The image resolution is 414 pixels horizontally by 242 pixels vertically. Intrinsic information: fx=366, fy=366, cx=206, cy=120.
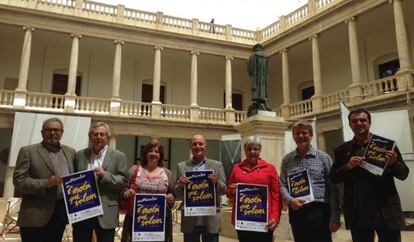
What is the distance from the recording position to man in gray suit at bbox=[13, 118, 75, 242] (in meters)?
3.01

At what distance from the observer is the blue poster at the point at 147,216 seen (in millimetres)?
3270

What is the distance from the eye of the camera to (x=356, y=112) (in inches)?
119

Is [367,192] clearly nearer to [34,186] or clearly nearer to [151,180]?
[151,180]

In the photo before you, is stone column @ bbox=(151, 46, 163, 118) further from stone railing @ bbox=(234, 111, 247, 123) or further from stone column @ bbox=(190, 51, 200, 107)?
stone railing @ bbox=(234, 111, 247, 123)

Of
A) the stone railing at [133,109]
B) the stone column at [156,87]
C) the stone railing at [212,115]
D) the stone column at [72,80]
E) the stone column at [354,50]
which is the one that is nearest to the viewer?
the stone column at [354,50]

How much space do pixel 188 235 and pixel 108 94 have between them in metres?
16.8

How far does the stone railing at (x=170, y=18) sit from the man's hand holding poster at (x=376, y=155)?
14316 mm

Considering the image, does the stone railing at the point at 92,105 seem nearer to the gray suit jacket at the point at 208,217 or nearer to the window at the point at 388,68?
the window at the point at 388,68

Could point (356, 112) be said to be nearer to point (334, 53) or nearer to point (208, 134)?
point (208, 134)

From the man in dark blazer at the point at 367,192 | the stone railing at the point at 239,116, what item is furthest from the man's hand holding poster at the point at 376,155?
the stone railing at the point at 239,116

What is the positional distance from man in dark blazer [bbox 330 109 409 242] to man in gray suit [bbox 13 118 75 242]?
2363mm

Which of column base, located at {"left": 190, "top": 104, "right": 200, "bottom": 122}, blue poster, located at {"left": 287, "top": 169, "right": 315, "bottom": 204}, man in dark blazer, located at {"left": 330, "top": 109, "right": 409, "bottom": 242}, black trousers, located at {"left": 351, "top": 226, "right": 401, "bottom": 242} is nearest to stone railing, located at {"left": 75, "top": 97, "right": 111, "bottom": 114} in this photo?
column base, located at {"left": 190, "top": 104, "right": 200, "bottom": 122}

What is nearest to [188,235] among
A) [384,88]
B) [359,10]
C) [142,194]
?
[142,194]

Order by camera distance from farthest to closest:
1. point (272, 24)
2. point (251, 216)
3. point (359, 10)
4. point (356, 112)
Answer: point (272, 24) → point (359, 10) → point (251, 216) → point (356, 112)
